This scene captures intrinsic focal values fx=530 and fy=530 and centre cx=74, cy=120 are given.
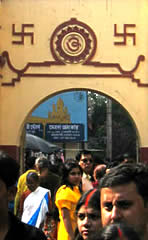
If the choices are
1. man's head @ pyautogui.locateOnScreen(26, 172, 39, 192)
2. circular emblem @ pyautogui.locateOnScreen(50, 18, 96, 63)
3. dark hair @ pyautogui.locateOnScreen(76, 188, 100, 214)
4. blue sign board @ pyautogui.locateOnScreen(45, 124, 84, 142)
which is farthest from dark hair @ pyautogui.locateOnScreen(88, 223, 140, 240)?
blue sign board @ pyautogui.locateOnScreen(45, 124, 84, 142)

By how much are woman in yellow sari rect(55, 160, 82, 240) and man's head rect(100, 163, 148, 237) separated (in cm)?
283

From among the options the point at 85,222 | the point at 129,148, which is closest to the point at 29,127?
the point at 129,148

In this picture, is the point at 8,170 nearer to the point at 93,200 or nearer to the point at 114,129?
the point at 93,200

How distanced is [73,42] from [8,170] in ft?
32.5

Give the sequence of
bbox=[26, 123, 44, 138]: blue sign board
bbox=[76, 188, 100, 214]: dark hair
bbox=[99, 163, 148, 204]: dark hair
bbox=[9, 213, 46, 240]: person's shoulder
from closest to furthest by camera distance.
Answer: bbox=[99, 163, 148, 204]: dark hair → bbox=[9, 213, 46, 240]: person's shoulder → bbox=[76, 188, 100, 214]: dark hair → bbox=[26, 123, 44, 138]: blue sign board

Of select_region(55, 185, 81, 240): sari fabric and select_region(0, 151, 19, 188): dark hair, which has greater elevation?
select_region(0, 151, 19, 188): dark hair

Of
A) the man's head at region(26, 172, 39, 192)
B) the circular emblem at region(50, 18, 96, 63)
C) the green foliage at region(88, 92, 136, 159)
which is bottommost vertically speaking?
the green foliage at region(88, 92, 136, 159)

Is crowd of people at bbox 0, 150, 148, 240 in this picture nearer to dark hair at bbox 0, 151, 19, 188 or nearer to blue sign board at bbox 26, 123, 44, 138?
dark hair at bbox 0, 151, 19, 188

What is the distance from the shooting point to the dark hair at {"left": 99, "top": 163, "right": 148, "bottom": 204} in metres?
2.74

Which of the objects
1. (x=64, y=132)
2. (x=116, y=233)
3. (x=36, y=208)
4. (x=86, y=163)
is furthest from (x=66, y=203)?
(x=64, y=132)

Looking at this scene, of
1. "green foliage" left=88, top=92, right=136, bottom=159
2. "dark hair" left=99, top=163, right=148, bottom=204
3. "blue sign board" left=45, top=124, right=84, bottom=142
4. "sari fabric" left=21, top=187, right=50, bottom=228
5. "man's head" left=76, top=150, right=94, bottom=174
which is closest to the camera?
"dark hair" left=99, top=163, right=148, bottom=204

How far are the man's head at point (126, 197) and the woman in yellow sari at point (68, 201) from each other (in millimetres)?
2830

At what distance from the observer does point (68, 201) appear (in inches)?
223

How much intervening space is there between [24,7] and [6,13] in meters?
0.45
